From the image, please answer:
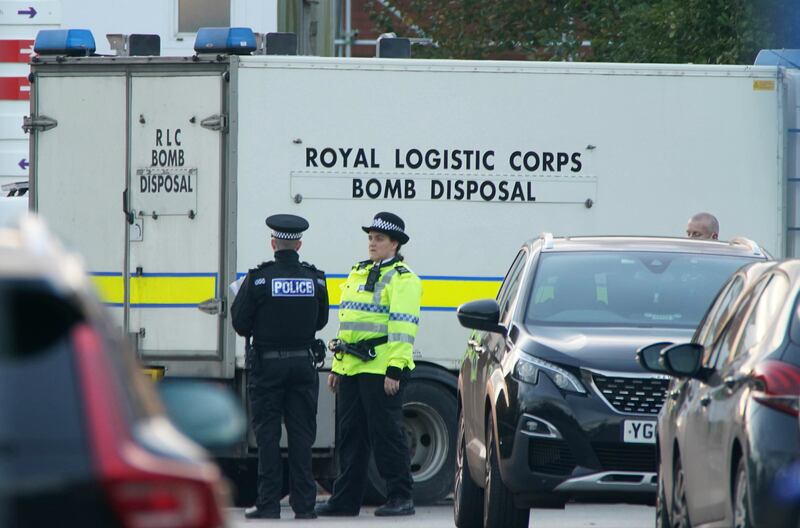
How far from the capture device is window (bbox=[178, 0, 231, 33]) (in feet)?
54.0

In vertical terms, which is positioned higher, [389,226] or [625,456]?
[389,226]

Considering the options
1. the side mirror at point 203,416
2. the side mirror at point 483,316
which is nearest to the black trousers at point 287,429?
the side mirror at point 483,316

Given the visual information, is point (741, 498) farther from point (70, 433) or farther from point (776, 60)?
point (776, 60)

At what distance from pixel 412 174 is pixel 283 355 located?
1.72 metres

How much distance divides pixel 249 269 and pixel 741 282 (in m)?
5.08

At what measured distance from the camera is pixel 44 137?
12492 millimetres

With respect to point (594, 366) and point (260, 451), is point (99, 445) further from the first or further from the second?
point (260, 451)

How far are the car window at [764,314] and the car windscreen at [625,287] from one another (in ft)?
8.68

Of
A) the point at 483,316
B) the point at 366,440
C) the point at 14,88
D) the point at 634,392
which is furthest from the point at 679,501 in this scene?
the point at 14,88

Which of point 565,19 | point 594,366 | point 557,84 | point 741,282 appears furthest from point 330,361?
point 565,19

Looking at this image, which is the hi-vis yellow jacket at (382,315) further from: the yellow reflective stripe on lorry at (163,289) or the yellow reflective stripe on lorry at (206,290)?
the yellow reflective stripe on lorry at (163,289)

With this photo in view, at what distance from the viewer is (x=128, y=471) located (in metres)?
2.90

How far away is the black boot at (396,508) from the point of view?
11.5 meters

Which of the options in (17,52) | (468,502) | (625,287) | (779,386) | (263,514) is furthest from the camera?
(17,52)
